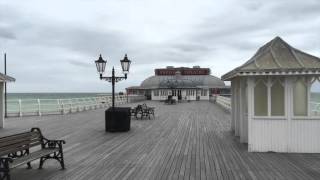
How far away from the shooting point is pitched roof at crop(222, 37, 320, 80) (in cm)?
850

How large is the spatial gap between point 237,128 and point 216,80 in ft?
160

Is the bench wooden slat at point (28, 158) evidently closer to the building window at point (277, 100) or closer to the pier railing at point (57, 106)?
the building window at point (277, 100)

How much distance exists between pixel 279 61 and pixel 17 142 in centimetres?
599

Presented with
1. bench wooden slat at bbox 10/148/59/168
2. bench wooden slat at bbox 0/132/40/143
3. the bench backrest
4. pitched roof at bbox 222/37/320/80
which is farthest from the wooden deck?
pitched roof at bbox 222/37/320/80

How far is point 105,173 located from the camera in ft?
22.2

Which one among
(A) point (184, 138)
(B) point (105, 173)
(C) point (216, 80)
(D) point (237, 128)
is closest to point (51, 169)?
(B) point (105, 173)

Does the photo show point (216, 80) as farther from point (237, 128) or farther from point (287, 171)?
point (287, 171)

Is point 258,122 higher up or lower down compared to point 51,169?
higher up

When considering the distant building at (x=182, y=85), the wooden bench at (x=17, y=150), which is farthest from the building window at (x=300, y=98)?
the distant building at (x=182, y=85)

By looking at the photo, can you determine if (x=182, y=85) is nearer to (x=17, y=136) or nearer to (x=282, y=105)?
(x=282, y=105)

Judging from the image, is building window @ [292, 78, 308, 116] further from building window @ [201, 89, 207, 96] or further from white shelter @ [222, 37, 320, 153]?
building window @ [201, 89, 207, 96]

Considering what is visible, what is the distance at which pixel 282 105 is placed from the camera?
29.7 ft

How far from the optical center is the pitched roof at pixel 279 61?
850 centimetres

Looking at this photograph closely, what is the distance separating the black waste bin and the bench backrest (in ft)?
20.7
